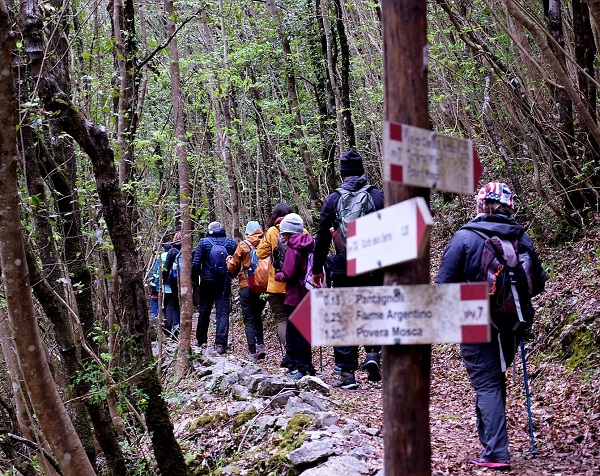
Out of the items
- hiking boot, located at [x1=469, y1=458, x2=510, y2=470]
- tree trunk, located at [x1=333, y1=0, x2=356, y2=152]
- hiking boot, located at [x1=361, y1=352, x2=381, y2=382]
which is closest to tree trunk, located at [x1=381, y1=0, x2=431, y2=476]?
hiking boot, located at [x1=469, y1=458, x2=510, y2=470]

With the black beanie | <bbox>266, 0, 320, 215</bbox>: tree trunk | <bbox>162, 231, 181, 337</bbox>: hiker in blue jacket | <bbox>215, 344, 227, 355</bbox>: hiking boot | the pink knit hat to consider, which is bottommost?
<bbox>215, 344, 227, 355</bbox>: hiking boot

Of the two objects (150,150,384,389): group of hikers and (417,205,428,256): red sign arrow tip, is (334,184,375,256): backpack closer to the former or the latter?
(150,150,384,389): group of hikers

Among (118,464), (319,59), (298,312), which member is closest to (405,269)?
(298,312)

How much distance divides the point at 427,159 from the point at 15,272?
2.80 metres

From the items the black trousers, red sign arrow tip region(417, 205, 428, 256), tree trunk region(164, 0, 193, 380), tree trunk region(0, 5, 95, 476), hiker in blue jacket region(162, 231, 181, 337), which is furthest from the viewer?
hiker in blue jacket region(162, 231, 181, 337)

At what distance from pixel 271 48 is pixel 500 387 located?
14.1 m

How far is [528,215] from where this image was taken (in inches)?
463

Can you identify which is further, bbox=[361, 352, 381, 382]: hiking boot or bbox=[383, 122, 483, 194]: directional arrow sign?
bbox=[361, 352, 381, 382]: hiking boot

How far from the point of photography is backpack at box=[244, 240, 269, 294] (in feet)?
35.1

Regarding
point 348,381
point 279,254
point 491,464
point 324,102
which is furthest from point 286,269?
point 324,102

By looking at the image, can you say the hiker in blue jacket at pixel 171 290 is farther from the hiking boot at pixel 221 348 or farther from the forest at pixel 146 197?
the hiking boot at pixel 221 348

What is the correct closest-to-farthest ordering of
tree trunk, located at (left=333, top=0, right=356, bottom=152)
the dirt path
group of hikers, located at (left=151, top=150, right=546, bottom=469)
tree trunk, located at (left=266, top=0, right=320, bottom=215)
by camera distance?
group of hikers, located at (left=151, top=150, right=546, bottom=469) < the dirt path < tree trunk, located at (left=333, top=0, right=356, bottom=152) < tree trunk, located at (left=266, top=0, right=320, bottom=215)

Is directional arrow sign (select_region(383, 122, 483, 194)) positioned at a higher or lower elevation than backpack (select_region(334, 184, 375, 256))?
lower

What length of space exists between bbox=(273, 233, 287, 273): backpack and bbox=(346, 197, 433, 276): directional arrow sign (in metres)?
6.70
